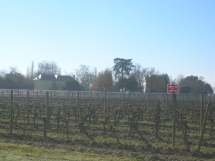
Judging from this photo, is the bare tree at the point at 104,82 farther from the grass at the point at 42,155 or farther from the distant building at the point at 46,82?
the grass at the point at 42,155

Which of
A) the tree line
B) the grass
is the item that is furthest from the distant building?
the grass

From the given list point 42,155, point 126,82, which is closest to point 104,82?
point 126,82

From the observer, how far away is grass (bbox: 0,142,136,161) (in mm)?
9875

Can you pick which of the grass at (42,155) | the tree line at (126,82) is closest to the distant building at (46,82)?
the tree line at (126,82)

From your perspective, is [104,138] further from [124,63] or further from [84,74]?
[84,74]

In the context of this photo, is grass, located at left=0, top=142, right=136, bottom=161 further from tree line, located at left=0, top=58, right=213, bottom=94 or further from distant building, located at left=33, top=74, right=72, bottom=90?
distant building, located at left=33, top=74, right=72, bottom=90

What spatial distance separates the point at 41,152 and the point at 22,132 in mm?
4976

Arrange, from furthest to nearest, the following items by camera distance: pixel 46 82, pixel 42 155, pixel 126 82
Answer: pixel 46 82 → pixel 126 82 → pixel 42 155

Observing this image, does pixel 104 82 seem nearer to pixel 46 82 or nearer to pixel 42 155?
pixel 46 82

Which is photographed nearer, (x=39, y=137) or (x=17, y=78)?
(x=39, y=137)

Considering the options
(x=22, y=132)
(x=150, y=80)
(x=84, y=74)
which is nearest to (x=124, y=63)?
(x=150, y=80)

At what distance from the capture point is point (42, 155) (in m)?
10.4

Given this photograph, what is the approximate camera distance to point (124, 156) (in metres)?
10.9

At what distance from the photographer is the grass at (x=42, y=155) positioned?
988cm
